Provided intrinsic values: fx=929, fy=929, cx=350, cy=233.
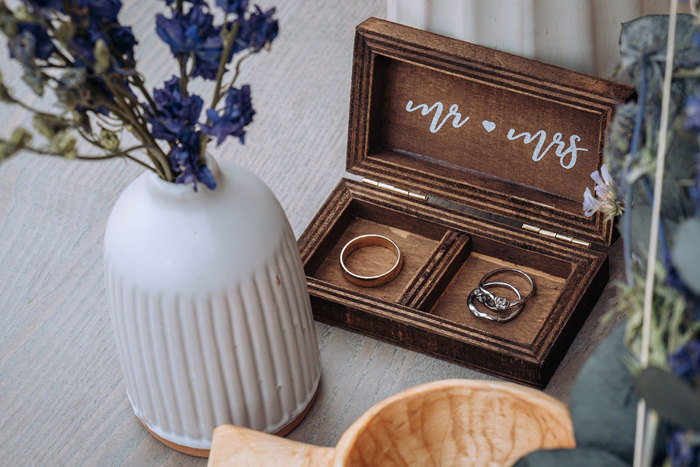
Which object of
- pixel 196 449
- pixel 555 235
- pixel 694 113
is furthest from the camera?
pixel 555 235

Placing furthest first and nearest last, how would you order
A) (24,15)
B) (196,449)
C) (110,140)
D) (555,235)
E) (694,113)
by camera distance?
(555,235), (196,449), (110,140), (24,15), (694,113)

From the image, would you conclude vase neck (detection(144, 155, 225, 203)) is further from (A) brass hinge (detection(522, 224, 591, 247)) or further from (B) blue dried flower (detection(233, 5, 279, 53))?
(A) brass hinge (detection(522, 224, 591, 247))

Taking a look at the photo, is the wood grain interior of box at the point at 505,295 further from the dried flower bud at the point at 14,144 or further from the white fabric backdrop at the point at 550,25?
the dried flower bud at the point at 14,144

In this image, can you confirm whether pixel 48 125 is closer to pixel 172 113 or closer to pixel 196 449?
pixel 172 113

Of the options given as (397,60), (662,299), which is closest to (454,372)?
(397,60)

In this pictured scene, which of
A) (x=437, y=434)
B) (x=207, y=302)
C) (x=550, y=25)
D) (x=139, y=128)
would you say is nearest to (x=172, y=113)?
(x=139, y=128)

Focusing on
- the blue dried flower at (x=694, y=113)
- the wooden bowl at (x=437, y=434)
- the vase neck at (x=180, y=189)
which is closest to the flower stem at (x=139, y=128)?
the vase neck at (x=180, y=189)
